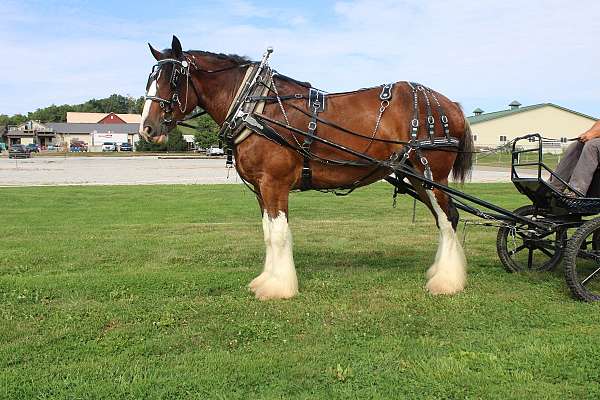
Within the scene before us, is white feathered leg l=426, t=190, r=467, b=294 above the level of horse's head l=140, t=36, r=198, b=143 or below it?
below

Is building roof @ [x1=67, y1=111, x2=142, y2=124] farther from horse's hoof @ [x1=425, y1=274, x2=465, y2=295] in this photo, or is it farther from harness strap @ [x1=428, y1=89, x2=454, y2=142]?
horse's hoof @ [x1=425, y1=274, x2=465, y2=295]

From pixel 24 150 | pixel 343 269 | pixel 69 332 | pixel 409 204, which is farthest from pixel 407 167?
pixel 24 150

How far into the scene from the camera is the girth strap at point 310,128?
6172 mm

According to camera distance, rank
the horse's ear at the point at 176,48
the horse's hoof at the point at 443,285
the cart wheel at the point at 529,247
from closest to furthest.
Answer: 1. the horse's ear at the point at 176,48
2. the horse's hoof at the point at 443,285
3. the cart wheel at the point at 529,247

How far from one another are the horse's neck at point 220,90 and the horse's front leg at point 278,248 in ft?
3.55

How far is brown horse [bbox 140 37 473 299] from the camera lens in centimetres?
607

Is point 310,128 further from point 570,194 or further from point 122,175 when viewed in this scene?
point 122,175

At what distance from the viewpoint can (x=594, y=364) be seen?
418 centimetres

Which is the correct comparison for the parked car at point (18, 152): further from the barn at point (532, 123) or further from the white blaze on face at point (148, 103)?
the white blaze on face at point (148, 103)

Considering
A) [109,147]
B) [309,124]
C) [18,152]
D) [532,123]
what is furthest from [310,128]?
[109,147]

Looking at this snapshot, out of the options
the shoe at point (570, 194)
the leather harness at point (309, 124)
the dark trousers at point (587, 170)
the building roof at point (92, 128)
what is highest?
the building roof at point (92, 128)

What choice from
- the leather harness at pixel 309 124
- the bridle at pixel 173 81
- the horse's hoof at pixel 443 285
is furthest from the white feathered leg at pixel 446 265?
the bridle at pixel 173 81

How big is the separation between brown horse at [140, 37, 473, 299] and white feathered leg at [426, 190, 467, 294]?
0.01 meters

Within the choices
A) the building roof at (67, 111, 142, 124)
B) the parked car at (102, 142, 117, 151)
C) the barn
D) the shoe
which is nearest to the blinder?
the shoe
